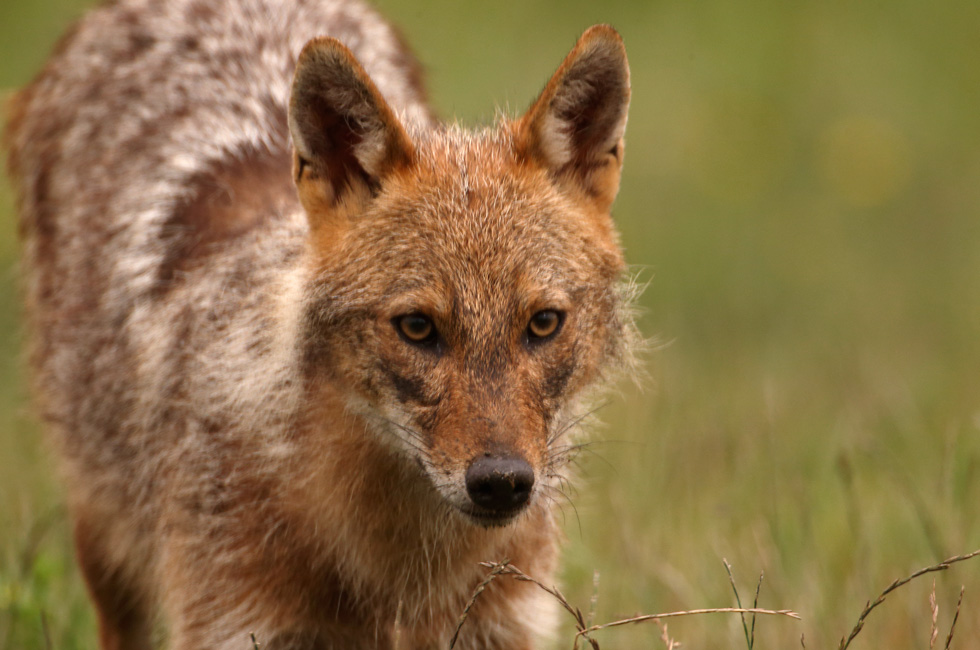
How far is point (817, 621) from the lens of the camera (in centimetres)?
547

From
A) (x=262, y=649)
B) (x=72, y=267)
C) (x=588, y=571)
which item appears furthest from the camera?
(x=588, y=571)

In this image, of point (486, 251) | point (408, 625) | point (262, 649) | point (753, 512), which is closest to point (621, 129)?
point (486, 251)

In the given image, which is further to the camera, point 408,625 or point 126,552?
point 126,552

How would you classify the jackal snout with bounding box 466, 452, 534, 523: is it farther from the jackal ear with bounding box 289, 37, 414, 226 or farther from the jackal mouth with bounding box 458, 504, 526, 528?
the jackal ear with bounding box 289, 37, 414, 226

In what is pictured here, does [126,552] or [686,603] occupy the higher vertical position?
[126,552]

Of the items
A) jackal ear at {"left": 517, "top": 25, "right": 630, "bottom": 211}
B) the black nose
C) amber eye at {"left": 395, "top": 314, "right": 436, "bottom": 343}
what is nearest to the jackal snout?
the black nose

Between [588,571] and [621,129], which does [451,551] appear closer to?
[621,129]

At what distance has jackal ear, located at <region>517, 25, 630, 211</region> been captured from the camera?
15.3 feet

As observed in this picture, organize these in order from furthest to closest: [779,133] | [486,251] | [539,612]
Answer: [779,133], [539,612], [486,251]

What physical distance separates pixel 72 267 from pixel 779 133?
9.00 metres

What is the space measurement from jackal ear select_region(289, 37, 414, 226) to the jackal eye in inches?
32.0

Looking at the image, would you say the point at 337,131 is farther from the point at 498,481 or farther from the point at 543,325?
the point at 498,481

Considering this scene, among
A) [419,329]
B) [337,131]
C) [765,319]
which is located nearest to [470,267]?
[419,329]

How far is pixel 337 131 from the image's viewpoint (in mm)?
4680
